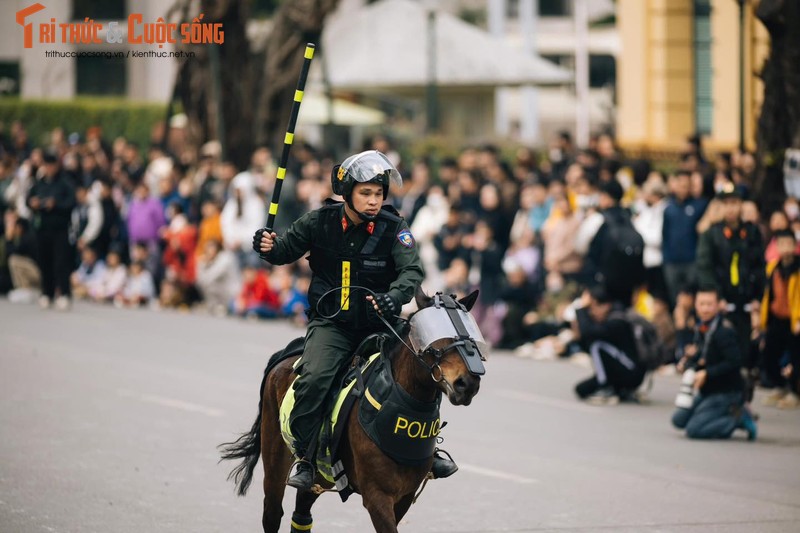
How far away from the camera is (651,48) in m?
26.8

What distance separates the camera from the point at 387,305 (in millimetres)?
7633

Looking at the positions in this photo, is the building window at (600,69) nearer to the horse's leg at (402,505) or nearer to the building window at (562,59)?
the building window at (562,59)

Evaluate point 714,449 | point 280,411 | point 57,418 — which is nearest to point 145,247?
point 57,418

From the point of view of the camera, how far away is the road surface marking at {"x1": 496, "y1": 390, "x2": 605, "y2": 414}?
1497cm

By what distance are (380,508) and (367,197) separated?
5.25 ft

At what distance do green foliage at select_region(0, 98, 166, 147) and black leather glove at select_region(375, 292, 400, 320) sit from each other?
38.1 m

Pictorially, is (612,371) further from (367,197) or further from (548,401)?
(367,197)

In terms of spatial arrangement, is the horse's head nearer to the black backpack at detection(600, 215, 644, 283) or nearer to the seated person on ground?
the seated person on ground

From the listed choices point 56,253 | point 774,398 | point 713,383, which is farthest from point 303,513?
point 56,253

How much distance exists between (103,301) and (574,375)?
9.77 meters

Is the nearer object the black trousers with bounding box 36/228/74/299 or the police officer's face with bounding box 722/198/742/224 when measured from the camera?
the police officer's face with bounding box 722/198/742/224

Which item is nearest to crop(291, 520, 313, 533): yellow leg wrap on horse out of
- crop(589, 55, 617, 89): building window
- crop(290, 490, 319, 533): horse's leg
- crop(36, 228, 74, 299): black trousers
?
crop(290, 490, 319, 533): horse's leg

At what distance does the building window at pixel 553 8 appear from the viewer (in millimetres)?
59725

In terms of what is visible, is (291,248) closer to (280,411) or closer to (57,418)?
(280,411)
